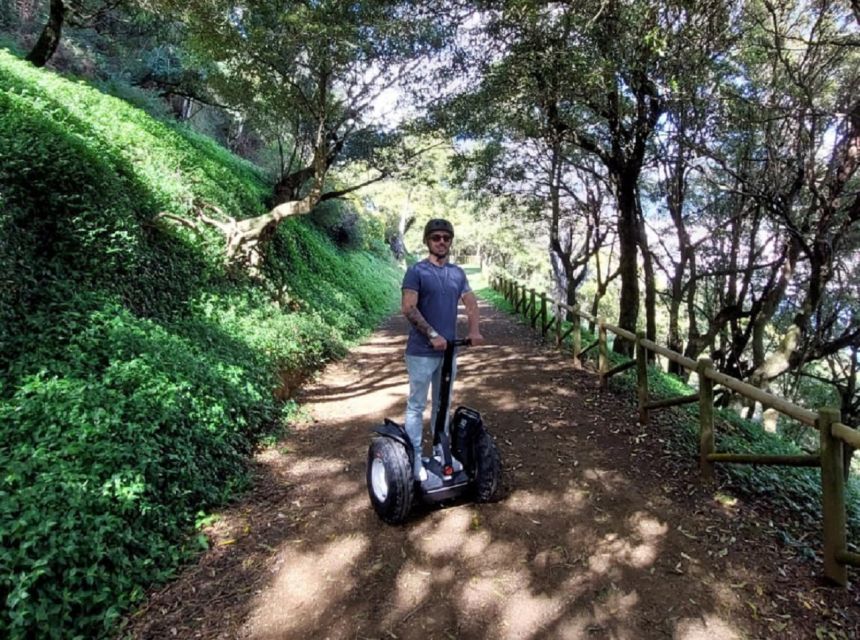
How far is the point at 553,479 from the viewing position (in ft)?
15.2

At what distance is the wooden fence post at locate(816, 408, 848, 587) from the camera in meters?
3.13

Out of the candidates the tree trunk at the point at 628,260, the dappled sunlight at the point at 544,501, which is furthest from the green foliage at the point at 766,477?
the tree trunk at the point at 628,260

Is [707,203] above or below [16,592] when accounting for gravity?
above

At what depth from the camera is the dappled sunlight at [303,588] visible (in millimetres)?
2996

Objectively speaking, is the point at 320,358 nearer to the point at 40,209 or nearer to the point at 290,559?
the point at 40,209

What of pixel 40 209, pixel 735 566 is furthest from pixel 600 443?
pixel 40 209

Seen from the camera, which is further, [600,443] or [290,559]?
[600,443]

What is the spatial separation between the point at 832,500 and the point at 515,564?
2098 millimetres

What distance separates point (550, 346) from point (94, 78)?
14103 millimetres

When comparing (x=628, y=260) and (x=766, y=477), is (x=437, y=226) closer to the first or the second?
(x=766, y=477)

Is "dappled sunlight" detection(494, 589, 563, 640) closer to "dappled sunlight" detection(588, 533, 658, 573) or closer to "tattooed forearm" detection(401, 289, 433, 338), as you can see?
A: "dappled sunlight" detection(588, 533, 658, 573)

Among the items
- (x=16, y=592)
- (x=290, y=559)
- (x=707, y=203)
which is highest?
(x=707, y=203)

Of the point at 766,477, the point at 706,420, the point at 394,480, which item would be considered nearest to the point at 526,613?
the point at 394,480

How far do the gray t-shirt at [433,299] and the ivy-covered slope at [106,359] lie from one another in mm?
2241
